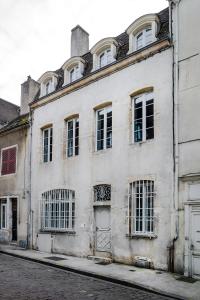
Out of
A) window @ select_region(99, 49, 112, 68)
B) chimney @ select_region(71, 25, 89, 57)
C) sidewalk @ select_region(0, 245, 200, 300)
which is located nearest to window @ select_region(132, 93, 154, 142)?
window @ select_region(99, 49, 112, 68)

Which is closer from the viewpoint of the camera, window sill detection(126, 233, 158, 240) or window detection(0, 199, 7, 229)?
window sill detection(126, 233, 158, 240)

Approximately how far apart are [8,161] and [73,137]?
5785 mm

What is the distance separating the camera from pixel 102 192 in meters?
13.6

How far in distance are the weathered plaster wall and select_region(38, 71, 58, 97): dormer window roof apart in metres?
0.97

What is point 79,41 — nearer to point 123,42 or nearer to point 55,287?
point 123,42

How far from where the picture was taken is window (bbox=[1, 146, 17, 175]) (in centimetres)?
1905

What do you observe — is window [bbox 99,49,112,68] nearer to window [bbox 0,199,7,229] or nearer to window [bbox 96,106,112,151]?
window [bbox 96,106,112,151]

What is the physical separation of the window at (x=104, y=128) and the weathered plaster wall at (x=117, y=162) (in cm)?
24

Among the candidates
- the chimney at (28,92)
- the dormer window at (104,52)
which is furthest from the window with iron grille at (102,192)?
the chimney at (28,92)

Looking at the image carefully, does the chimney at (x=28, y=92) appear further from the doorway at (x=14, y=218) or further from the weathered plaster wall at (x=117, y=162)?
the doorway at (x=14, y=218)

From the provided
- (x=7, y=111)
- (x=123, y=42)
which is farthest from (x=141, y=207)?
(x=7, y=111)

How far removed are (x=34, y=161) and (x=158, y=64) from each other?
8148 mm

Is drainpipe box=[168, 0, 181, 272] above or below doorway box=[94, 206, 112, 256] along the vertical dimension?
above

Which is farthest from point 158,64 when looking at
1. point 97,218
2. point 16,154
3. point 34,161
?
point 16,154
